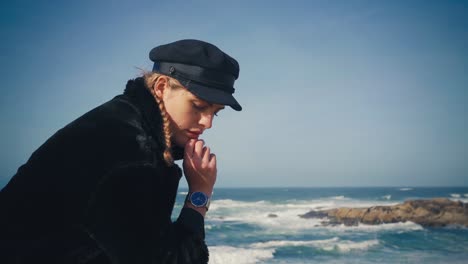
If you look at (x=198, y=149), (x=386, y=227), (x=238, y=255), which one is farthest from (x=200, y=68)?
(x=386, y=227)

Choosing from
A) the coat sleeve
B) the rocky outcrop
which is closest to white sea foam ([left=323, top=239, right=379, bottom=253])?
the rocky outcrop

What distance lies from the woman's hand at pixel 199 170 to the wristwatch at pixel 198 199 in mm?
19

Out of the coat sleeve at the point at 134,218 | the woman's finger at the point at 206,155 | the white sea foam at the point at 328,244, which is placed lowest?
the white sea foam at the point at 328,244

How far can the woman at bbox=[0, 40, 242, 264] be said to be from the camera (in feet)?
3.98

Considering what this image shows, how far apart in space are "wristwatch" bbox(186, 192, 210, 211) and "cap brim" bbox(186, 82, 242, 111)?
0.42 m

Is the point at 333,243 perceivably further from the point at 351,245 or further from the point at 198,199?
the point at 198,199

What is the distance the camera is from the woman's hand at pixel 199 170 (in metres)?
1.66

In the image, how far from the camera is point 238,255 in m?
18.4

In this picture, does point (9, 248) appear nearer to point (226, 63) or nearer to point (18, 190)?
point (18, 190)

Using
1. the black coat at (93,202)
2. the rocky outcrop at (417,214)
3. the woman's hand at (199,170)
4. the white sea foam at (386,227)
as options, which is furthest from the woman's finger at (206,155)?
the rocky outcrop at (417,214)

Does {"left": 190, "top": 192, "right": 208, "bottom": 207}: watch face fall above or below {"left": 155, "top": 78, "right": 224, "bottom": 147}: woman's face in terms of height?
below

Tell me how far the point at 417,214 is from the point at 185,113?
99.0 feet

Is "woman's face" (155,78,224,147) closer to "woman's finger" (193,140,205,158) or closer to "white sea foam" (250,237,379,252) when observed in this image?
"woman's finger" (193,140,205,158)

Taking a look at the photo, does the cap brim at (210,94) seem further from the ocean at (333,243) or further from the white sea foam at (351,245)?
the white sea foam at (351,245)
